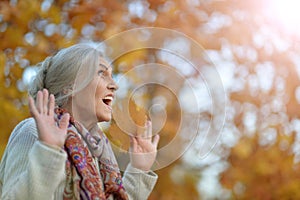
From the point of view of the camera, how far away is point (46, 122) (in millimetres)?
1599

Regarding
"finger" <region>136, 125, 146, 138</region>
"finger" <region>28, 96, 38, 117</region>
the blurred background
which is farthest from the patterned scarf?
the blurred background

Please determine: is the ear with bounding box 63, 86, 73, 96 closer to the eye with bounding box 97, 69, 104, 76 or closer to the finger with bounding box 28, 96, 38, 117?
the eye with bounding box 97, 69, 104, 76

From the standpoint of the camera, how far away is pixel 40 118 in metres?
1.60

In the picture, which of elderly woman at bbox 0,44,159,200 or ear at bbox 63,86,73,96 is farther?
ear at bbox 63,86,73,96

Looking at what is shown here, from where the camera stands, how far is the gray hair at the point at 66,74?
1880 millimetres

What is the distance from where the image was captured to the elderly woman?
63.1 inches

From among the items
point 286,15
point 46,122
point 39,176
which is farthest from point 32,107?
point 286,15

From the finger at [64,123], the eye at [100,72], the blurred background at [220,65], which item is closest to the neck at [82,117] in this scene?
the eye at [100,72]

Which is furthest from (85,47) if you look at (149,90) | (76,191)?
(149,90)

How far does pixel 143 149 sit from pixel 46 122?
481 millimetres

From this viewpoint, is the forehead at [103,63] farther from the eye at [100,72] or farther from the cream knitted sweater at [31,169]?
the cream knitted sweater at [31,169]

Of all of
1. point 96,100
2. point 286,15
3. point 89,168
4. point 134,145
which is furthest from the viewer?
point 286,15

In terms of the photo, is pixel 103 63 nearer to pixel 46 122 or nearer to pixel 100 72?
pixel 100 72

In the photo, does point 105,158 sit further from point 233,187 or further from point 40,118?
point 233,187
